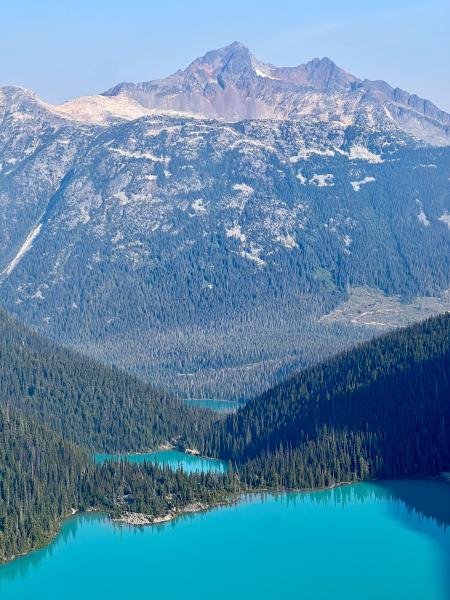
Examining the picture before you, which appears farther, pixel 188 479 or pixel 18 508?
pixel 188 479

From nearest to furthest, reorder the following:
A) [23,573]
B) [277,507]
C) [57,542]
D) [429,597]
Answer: [429,597], [23,573], [57,542], [277,507]

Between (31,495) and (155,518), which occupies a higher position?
(31,495)

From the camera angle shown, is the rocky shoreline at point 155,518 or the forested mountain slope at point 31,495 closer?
the forested mountain slope at point 31,495

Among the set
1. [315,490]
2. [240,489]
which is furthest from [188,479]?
[315,490]

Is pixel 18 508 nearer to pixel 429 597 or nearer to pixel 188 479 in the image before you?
pixel 188 479

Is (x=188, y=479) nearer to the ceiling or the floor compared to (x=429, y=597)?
nearer to the ceiling

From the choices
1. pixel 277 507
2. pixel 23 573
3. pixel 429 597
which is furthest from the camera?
pixel 277 507

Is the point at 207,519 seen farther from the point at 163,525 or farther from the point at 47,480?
the point at 47,480

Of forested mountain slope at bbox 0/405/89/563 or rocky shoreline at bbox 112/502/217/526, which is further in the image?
rocky shoreline at bbox 112/502/217/526

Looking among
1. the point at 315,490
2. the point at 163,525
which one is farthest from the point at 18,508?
the point at 315,490

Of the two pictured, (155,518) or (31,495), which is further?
(31,495)
